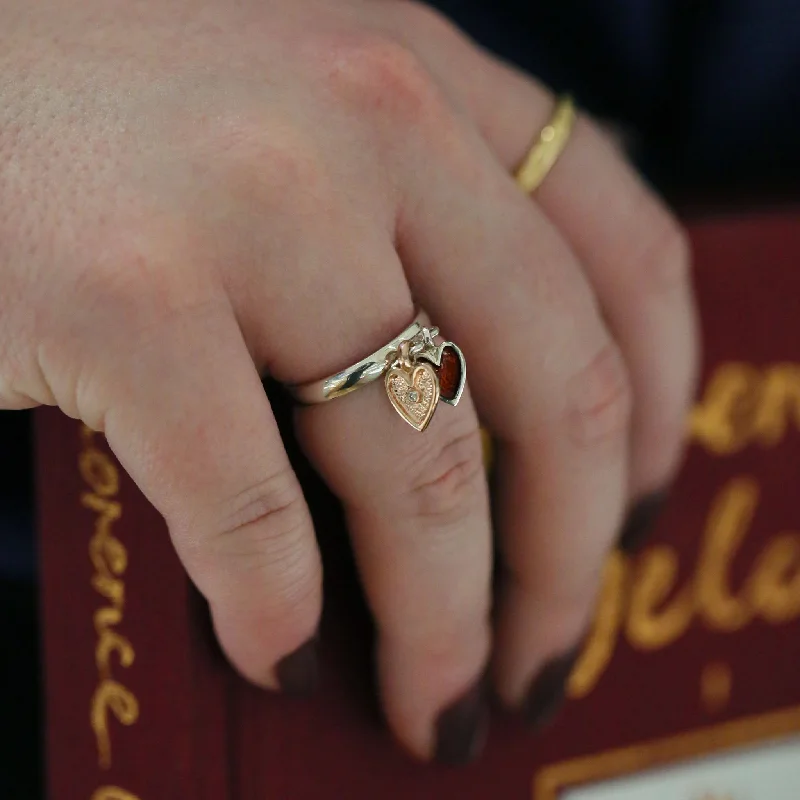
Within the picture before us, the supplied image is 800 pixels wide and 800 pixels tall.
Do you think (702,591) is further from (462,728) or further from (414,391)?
(414,391)

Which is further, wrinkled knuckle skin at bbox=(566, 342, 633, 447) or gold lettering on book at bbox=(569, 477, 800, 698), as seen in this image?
gold lettering on book at bbox=(569, 477, 800, 698)

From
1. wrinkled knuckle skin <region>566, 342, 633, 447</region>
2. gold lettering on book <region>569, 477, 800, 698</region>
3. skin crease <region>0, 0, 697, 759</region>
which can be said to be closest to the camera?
skin crease <region>0, 0, 697, 759</region>

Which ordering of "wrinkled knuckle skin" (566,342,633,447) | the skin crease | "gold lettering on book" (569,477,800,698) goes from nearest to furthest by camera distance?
the skin crease, "wrinkled knuckle skin" (566,342,633,447), "gold lettering on book" (569,477,800,698)

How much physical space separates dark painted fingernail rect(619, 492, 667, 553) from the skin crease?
66 mm

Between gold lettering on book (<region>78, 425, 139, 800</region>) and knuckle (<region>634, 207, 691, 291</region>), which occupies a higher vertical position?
knuckle (<region>634, 207, 691, 291</region>)

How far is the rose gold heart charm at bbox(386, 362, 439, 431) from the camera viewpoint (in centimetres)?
41

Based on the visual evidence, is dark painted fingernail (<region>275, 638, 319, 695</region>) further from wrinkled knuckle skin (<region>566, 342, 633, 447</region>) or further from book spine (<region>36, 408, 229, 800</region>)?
wrinkled knuckle skin (<region>566, 342, 633, 447</region>)

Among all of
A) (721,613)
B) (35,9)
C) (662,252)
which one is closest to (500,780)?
(721,613)

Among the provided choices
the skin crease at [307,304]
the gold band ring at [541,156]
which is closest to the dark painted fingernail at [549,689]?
the skin crease at [307,304]

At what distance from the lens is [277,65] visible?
0.42m

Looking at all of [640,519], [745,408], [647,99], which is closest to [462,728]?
[640,519]

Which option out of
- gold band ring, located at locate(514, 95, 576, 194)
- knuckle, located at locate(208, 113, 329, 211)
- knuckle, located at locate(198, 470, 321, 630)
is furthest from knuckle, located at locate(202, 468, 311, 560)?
gold band ring, located at locate(514, 95, 576, 194)

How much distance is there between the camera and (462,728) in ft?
1.62

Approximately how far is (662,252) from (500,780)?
33 cm
